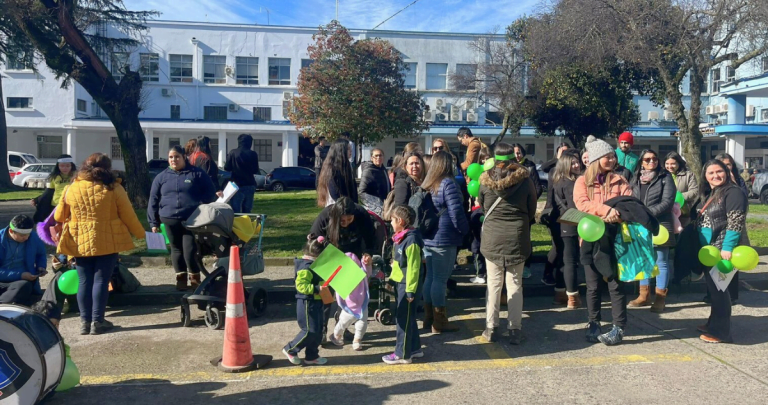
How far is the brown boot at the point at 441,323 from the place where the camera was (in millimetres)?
6026

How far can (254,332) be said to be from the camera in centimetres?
620

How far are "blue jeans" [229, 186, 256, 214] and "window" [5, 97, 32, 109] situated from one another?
37.1m

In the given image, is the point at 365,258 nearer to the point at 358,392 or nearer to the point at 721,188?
the point at 358,392

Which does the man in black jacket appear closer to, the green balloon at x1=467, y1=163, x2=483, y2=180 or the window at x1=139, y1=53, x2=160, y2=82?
the green balloon at x1=467, y1=163, x2=483, y2=180

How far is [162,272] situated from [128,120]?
8075 millimetres

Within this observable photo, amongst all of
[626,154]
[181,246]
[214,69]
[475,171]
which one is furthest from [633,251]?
[214,69]

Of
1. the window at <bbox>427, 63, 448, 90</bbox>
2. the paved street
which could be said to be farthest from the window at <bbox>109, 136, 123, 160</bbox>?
the paved street

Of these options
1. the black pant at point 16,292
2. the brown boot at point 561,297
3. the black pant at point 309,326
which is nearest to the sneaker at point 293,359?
the black pant at point 309,326

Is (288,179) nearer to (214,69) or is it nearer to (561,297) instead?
(214,69)

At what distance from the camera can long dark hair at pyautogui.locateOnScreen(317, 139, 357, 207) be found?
643cm

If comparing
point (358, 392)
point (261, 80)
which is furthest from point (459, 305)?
point (261, 80)

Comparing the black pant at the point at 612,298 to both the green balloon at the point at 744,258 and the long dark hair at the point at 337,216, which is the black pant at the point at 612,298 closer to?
the green balloon at the point at 744,258

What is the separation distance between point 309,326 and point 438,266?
4.89 ft

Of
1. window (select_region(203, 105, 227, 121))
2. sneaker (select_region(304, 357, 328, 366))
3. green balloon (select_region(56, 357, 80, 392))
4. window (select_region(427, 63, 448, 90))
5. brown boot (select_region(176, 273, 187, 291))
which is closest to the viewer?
green balloon (select_region(56, 357, 80, 392))
